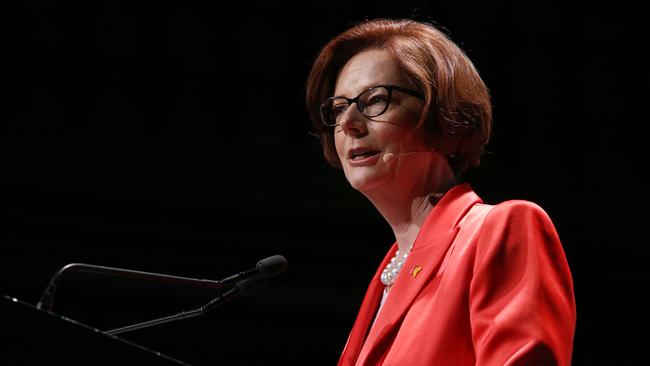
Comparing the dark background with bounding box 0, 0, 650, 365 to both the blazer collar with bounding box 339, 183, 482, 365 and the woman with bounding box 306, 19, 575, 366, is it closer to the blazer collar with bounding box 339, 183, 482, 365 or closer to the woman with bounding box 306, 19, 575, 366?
the woman with bounding box 306, 19, 575, 366

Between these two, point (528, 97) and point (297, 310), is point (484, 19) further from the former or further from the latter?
point (297, 310)

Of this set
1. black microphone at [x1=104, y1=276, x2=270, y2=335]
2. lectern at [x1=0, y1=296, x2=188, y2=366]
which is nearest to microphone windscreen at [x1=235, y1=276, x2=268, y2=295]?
black microphone at [x1=104, y1=276, x2=270, y2=335]

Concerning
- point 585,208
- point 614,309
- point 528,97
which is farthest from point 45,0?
point 614,309

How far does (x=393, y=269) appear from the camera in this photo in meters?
1.77

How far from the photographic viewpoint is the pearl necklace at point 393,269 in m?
1.74

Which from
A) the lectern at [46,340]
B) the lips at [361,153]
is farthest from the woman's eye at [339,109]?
the lectern at [46,340]

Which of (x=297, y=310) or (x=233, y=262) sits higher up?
(x=233, y=262)

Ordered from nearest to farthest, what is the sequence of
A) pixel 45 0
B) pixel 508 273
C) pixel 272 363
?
pixel 508 273
pixel 272 363
pixel 45 0

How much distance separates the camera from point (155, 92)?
198 inches

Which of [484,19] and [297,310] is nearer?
[297,310]

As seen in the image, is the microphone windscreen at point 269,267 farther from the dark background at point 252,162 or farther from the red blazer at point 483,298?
the dark background at point 252,162

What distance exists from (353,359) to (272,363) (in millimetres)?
2748

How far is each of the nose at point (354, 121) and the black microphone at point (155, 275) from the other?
323 millimetres

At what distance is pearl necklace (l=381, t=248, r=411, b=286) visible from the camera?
1743 mm
